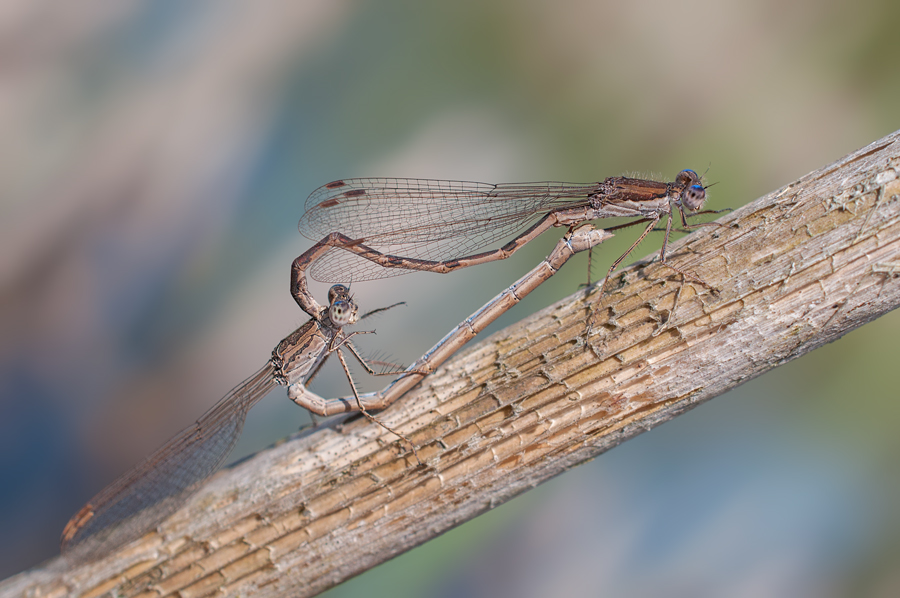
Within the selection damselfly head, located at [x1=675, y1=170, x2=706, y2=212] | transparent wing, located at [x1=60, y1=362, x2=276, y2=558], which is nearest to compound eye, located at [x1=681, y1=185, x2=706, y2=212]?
damselfly head, located at [x1=675, y1=170, x2=706, y2=212]

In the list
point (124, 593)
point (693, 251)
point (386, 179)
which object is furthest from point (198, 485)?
point (693, 251)

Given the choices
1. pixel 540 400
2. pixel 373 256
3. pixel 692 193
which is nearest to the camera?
pixel 540 400

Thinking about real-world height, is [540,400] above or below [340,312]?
below

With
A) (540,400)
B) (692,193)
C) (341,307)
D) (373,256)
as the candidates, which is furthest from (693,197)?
(341,307)

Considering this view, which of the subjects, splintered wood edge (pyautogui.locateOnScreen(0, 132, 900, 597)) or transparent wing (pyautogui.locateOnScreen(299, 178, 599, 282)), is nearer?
splintered wood edge (pyautogui.locateOnScreen(0, 132, 900, 597))

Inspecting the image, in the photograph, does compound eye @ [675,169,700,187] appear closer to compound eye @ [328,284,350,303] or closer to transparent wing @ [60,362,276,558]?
compound eye @ [328,284,350,303]

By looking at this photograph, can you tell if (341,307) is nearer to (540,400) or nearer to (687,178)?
(540,400)

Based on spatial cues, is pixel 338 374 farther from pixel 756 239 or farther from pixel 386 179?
pixel 756 239
